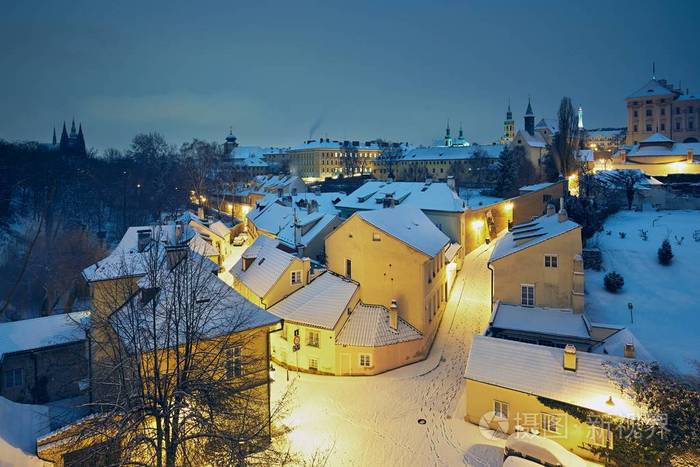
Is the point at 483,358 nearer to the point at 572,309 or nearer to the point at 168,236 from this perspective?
the point at 572,309

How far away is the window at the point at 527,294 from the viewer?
22.3m

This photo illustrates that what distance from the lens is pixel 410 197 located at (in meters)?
42.0

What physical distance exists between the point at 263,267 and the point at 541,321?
16.2 m

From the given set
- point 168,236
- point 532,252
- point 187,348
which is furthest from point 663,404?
point 168,236

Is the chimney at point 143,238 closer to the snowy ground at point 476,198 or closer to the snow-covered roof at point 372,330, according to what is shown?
the snow-covered roof at point 372,330

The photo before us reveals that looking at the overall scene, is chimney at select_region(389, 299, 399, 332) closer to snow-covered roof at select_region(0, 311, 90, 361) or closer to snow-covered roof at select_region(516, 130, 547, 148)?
snow-covered roof at select_region(0, 311, 90, 361)

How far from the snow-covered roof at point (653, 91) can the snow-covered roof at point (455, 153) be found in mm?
24771

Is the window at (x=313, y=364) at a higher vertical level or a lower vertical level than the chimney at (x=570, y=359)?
lower

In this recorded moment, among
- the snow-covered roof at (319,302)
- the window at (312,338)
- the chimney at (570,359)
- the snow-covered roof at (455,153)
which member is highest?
the snow-covered roof at (455,153)

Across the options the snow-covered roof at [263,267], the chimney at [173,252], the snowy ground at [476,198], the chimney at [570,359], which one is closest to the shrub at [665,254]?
the chimney at [570,359]

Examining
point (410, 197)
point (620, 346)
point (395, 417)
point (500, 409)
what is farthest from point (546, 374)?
point (410, 197)

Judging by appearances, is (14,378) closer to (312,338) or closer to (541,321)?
(312,338)

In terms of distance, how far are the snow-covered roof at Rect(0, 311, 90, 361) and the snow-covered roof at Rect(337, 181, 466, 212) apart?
80.0 ft

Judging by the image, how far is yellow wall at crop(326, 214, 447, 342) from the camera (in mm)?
24094
